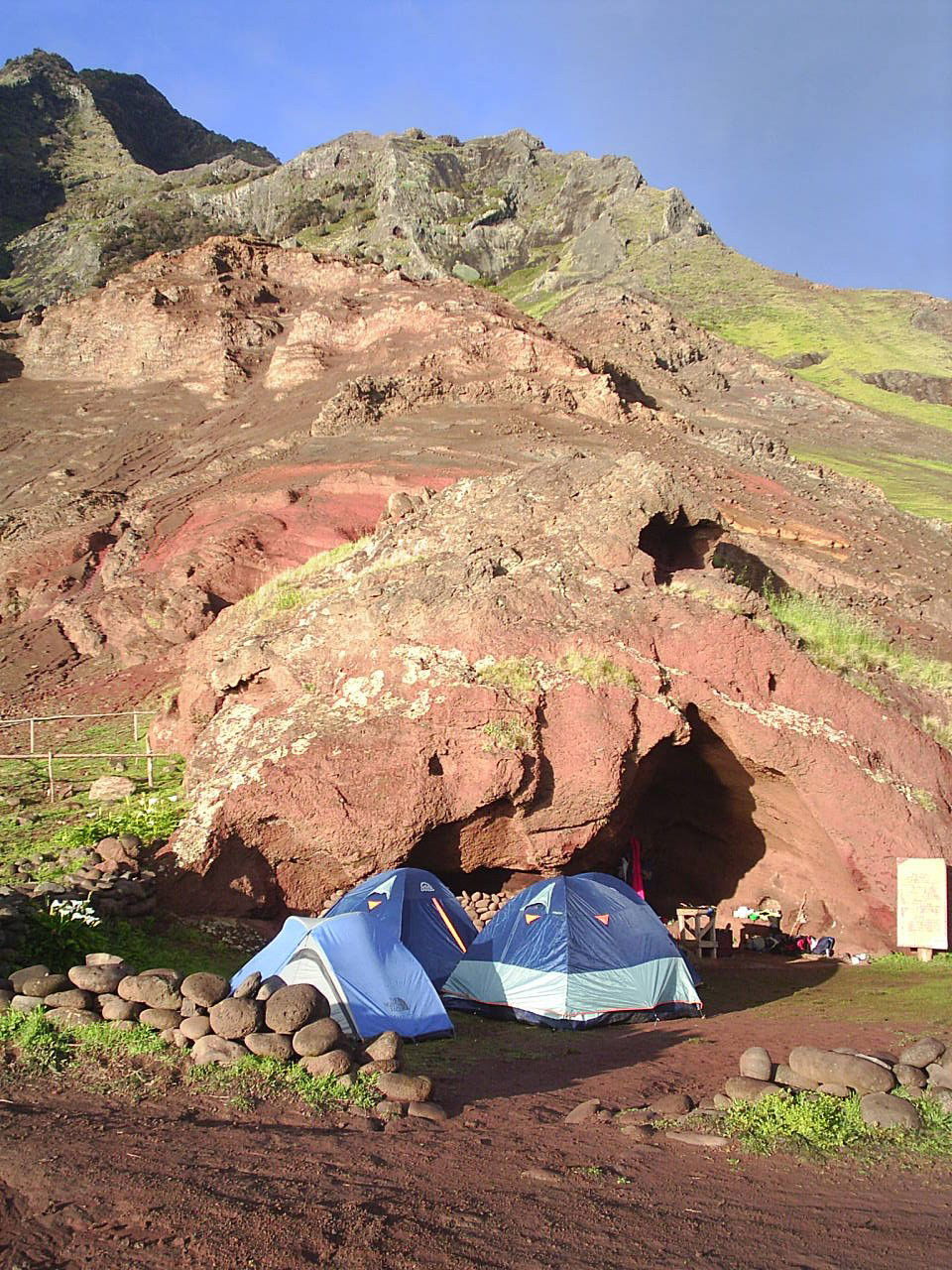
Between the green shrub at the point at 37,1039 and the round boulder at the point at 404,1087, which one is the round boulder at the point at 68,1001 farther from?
the round boulder at the point at 404,1087

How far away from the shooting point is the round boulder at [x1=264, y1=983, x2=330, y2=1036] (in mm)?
8109

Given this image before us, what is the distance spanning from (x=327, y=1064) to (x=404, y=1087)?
2.09 ft

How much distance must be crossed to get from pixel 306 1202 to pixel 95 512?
36.2 metres

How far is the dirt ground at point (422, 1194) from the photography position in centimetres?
488

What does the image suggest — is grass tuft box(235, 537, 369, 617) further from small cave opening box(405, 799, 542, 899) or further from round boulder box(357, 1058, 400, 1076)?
round boulder box(357, 1058, 400, 1076)

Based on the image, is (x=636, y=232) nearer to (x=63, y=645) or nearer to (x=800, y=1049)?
(x=63, y=645)

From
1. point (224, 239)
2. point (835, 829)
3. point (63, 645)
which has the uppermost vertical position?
point (224, 239)

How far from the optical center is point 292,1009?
817cm

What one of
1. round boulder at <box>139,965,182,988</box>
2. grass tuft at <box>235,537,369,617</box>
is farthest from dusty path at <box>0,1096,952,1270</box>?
grass tuft at <box>235,537,369,617</box>

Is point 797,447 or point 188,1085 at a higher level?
point 797,447

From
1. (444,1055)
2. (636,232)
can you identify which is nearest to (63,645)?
(444,1055)

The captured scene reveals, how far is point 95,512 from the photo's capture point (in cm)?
3803

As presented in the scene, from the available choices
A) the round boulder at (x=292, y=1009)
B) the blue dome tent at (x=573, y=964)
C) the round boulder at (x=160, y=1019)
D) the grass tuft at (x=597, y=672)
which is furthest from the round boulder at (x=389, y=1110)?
the grass tuft at (x=597, y=672)

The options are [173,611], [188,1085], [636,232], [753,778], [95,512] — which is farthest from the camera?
[636,232]
